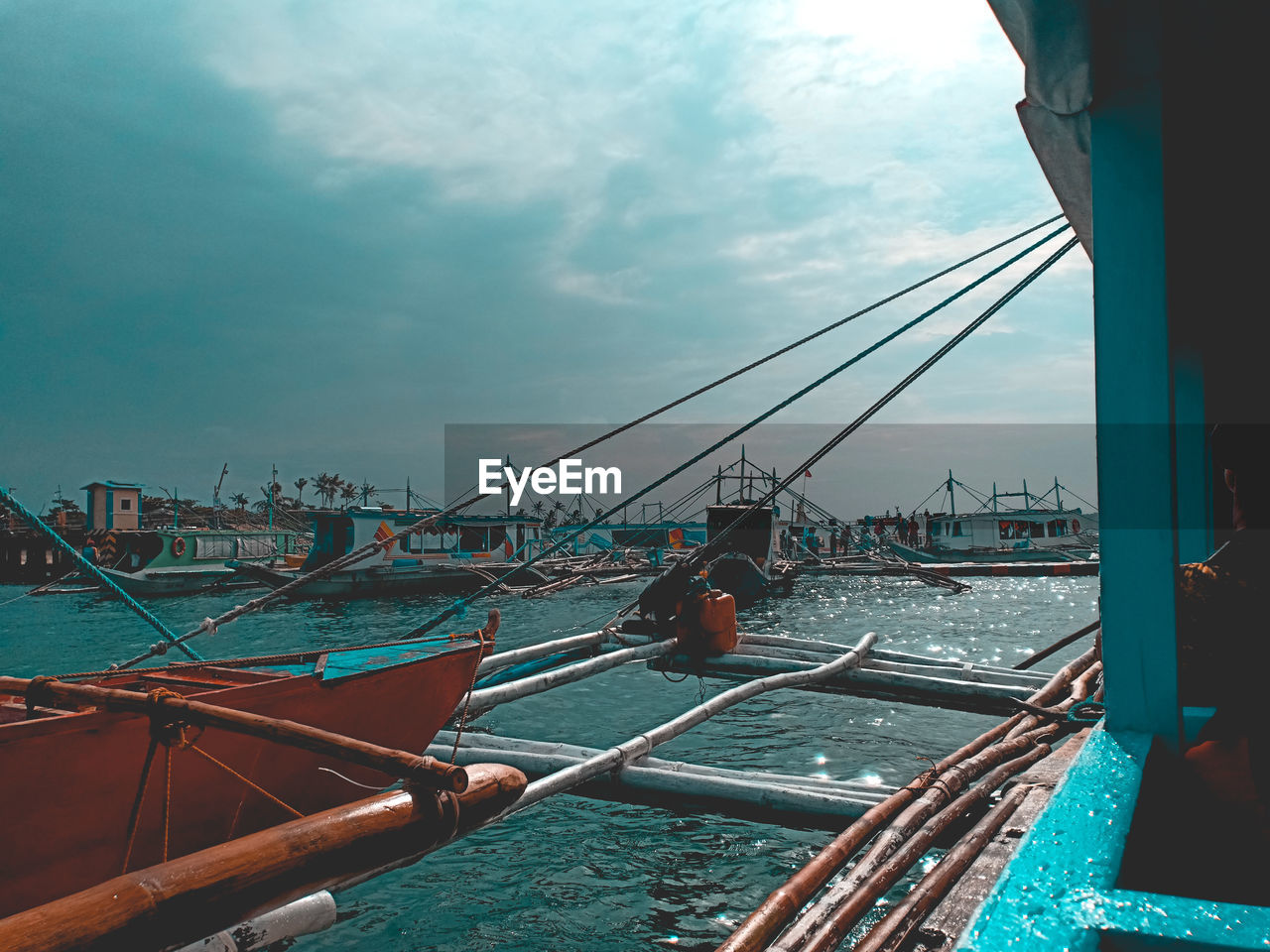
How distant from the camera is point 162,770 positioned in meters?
4.31

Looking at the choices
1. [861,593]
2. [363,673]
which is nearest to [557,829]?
[363,673]

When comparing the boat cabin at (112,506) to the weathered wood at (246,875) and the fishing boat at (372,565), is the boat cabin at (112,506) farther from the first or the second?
the weathered wood at (246,875)

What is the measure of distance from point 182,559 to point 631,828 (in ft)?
137

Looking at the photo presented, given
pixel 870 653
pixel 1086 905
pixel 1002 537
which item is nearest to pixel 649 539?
pixel 1002 537

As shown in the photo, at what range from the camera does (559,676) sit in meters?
8.34

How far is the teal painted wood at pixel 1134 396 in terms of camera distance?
7.71 feet

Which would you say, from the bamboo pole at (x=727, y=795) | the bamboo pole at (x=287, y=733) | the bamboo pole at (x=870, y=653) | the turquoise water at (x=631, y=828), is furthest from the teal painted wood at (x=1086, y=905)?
the bamboo pole at (x=870, y=653)

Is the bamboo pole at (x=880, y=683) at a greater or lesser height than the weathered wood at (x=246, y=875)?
lesser

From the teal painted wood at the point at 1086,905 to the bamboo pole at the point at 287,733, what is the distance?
2039mm

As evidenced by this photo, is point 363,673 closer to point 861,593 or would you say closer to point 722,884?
point 722,884

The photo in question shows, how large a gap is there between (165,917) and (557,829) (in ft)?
20.2

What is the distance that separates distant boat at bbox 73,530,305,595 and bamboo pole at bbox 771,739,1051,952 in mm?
40191

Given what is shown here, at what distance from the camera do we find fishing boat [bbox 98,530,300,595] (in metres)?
38.2

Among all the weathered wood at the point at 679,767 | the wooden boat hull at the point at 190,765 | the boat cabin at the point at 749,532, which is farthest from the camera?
the boat cabin at the point at 749,532
